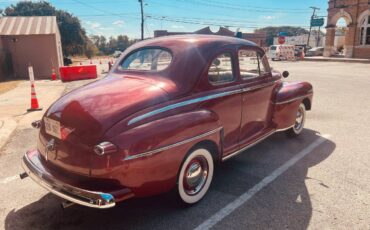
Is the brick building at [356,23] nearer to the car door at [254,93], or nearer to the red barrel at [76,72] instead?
the red barrel at [76,72]

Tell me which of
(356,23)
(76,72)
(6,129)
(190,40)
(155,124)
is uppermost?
(356,23)

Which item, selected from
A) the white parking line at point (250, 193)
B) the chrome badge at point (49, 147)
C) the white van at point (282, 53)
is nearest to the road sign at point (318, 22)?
the white van at point (282, 53)

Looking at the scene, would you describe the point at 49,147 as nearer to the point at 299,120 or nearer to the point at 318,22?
the point at 299,120

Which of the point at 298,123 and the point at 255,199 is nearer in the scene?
the point at 255,199

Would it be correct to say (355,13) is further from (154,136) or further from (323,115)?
(154,136)

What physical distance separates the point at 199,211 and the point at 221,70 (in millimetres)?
A: 1728

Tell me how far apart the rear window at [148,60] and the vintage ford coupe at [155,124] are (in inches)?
0.6

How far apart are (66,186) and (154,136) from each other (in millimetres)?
899

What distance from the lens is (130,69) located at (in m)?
4.14

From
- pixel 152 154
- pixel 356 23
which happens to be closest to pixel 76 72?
pixel 152 154

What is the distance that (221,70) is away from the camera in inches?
157

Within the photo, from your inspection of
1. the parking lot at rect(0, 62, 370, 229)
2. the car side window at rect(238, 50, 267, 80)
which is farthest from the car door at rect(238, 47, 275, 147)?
the parking lot at rect(0, 62, 370, 229)

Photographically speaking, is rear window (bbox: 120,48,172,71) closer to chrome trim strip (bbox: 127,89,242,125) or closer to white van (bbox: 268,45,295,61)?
chrome trim strip (bbox: 127,89,242,125)

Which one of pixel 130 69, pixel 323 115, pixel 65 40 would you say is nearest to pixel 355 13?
pixel 323 115
